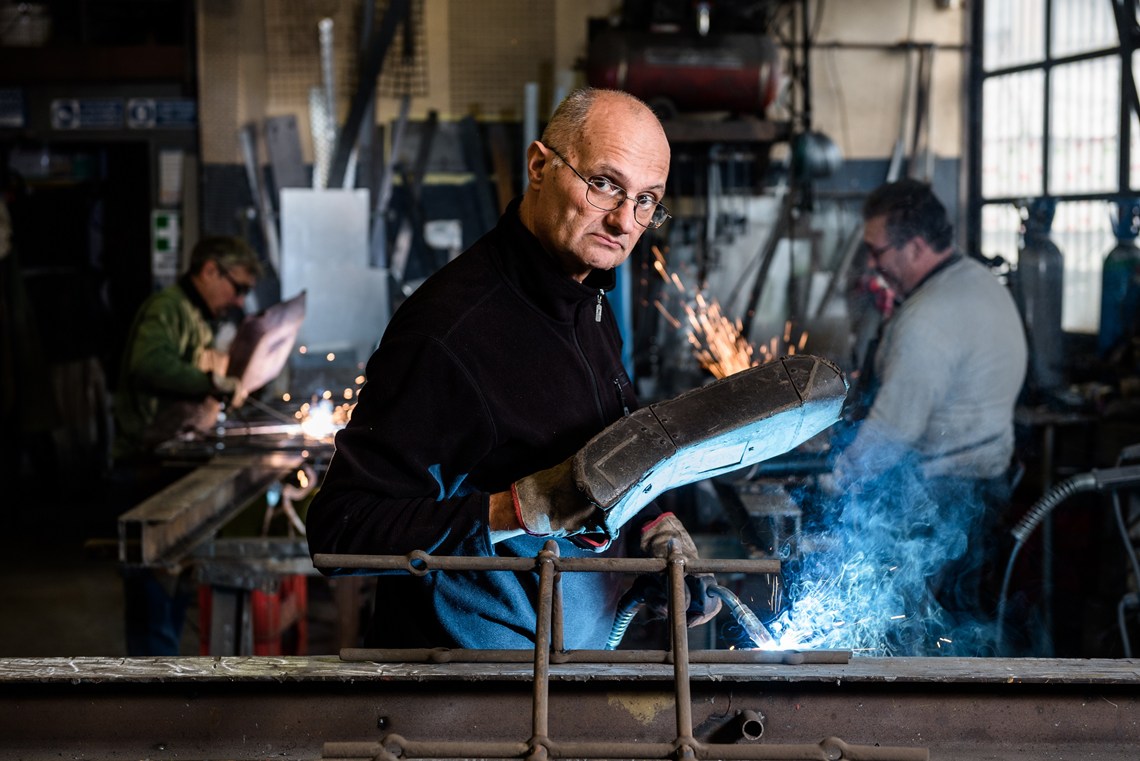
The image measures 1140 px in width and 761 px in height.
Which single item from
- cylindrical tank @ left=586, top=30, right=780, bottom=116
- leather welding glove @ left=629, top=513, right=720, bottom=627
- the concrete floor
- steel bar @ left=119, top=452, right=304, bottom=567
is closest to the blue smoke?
leather welding glove @ left=629, top=513, right=720, bottom=627

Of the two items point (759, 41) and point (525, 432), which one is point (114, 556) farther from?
point (759, 41)

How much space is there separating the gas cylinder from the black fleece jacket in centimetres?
420

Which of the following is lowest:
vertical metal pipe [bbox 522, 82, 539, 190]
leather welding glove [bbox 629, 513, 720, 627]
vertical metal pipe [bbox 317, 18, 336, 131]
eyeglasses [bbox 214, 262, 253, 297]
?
leather welding glove [bbox 629, 513, 720, 627]

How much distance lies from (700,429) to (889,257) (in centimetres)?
241

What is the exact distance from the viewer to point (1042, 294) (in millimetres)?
5621

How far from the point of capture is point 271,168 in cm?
693

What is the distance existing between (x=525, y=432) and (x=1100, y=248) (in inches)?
214

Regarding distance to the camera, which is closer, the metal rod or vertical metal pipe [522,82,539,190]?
the metal rod

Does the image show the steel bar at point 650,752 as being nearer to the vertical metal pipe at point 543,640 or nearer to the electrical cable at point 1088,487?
the vertical metal pipe at point 543,640

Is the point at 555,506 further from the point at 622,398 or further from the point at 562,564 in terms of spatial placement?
the point at 622,398

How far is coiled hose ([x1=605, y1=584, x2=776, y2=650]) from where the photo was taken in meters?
1.75

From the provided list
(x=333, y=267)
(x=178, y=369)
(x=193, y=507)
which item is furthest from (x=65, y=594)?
(x=193, y=507)

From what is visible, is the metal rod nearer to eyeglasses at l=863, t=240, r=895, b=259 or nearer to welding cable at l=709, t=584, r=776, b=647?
welding cable at l=709, t=584, r=776, b=647

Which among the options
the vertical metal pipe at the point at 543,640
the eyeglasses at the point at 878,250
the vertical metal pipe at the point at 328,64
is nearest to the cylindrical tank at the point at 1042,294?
the eyeglasses at the point at 878,250
